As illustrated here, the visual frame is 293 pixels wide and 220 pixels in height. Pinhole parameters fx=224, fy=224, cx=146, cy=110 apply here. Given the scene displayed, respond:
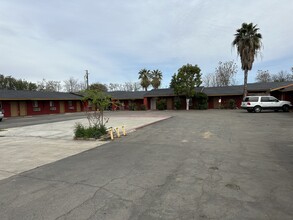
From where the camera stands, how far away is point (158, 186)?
14.8 ft

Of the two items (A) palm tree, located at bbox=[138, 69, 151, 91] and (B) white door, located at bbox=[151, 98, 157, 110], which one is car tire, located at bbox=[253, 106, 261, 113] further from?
(A) palm tree, located at bbox=[138, 69, 151, 91]

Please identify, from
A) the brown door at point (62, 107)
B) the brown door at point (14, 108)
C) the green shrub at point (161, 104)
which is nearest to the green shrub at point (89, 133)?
the brown door at point (14, 108)

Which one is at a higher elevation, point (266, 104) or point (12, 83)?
point (12, 83)

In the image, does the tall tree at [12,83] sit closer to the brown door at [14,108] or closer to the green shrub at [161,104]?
the brown door at [14,108]

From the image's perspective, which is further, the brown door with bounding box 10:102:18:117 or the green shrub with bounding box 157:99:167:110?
the green shrub with bounding box 157:99:167:110

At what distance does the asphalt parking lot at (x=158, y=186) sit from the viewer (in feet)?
11.4

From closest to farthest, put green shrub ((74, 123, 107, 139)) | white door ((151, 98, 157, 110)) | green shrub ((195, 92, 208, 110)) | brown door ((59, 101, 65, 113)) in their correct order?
1. green shrub ((74, 123, 107, 139))
2. green shrub ((195, 92, 208, 110))
3. brown door ((59, 101, 65, 113))
4. white door ((151, 98, 157, 110))

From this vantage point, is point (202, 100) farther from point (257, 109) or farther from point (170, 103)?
point (257, 109)

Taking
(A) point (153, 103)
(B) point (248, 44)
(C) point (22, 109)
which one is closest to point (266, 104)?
(B) point (248, 44)

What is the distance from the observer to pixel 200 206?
361cm

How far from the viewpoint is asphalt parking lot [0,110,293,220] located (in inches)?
137

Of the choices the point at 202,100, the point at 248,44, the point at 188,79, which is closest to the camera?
the point at 248,44

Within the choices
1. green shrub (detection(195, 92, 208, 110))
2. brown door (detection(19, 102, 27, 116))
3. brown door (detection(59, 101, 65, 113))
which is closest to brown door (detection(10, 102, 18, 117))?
brown door (detection(19, 102, 27, 116))

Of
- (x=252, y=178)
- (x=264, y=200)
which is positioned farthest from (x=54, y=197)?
(x=252, y=178)
